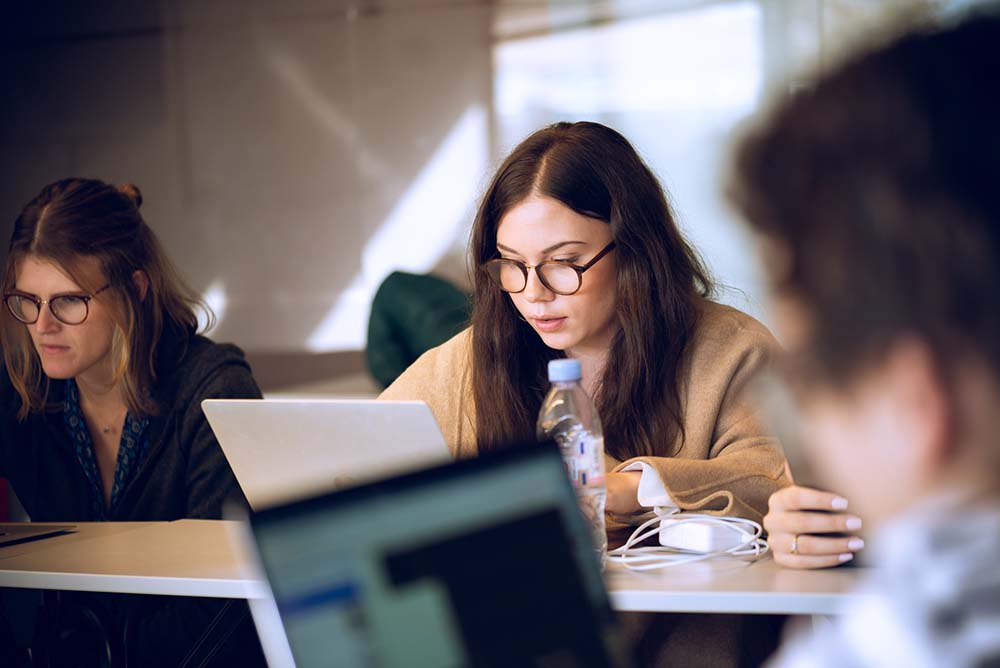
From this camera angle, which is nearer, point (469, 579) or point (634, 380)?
point (469, 579)

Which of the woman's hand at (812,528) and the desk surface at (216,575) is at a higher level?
the woman's hand at (812,528)

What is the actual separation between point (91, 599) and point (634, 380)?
108 cm

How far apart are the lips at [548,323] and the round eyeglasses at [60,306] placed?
89cm

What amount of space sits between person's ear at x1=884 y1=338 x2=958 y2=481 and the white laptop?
36.8 inches

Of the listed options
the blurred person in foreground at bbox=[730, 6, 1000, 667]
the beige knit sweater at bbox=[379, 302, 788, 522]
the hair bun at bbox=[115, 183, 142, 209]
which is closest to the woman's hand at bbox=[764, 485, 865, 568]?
the beige knit sweater at bbox=[379, 302, 788, 522]

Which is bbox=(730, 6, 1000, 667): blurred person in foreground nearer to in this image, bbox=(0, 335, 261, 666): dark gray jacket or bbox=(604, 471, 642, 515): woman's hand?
bbox=(604, 471, 642, 515): woman's hand

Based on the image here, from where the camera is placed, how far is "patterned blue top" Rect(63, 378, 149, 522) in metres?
Result: 2.23

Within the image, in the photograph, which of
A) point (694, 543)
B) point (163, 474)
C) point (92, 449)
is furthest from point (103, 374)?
point (694, 543)

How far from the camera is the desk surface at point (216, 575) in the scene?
1.37 meters

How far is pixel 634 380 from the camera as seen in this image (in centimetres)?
198

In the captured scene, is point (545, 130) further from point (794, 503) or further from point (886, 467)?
point (886, 467)

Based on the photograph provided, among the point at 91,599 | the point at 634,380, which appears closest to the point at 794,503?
the point at 634,380

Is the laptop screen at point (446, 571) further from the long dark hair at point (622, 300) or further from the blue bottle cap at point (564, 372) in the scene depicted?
the long dark hair at point (622, 300)

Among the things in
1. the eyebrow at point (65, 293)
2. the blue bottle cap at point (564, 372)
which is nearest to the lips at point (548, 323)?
the blue bottle cap at point (564, 372)
